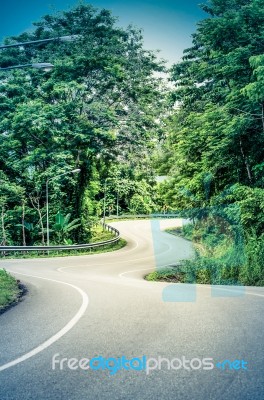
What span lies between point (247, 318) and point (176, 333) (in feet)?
5.28

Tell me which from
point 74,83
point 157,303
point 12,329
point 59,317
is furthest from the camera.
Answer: point 74,83

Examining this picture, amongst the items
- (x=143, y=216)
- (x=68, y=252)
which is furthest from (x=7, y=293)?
(x=143, y=216)

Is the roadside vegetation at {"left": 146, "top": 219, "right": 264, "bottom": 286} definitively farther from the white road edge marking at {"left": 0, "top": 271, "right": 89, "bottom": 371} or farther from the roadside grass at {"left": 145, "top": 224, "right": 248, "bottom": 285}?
the white road edge marking at {"left": 0, "top": 271, "right": 89, "bottom": 371}

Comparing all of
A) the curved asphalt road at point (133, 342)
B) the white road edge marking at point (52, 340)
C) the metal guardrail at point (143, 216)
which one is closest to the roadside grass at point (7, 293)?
the curved asphalt road at point (133, 342)

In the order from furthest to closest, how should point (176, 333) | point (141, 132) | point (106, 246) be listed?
Answer: point (106, 246)
point (141, 132)
point (176, 333)

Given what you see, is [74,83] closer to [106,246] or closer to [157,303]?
[106,246]

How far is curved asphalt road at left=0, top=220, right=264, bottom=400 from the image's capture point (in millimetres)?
3587

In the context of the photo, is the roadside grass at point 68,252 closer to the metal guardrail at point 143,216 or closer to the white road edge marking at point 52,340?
the white road edge marking at point 52,340

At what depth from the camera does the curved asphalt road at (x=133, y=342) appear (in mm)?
3587

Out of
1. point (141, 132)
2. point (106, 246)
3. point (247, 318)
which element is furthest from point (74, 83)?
point (247, 318)

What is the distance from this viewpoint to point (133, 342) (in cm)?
500

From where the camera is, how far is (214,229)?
19844 mm

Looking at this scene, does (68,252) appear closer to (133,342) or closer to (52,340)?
(52,340)

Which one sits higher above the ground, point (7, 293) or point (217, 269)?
point (7, 293)
